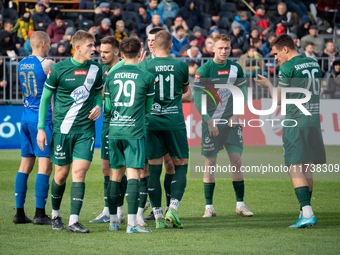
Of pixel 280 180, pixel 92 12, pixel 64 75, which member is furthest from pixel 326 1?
pixel 64 75

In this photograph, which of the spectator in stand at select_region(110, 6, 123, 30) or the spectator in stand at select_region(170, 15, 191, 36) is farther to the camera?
the spectator in stand at select_region(110, 6, 123, 30)

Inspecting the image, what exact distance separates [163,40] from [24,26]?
12716mm

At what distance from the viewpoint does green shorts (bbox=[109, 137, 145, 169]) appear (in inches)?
217

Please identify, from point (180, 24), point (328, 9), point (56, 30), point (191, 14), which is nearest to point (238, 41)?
point (180, 24)

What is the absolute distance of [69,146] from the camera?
5.68 metres

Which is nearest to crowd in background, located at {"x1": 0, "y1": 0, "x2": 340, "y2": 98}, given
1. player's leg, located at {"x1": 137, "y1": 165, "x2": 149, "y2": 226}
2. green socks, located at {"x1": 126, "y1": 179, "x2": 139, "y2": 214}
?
player's leg, located at {"x1": 137, "y1": 165, "x2": 149, "y2": 226}

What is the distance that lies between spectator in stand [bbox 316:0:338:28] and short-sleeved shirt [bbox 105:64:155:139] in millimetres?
17853

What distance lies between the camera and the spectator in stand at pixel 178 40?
17.6 metres

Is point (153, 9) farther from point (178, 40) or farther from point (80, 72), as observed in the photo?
point (80, 72)

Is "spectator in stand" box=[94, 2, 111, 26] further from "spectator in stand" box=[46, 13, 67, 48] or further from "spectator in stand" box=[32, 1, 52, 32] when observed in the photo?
"spectator in stand" box=[32, 1, 52, 32]

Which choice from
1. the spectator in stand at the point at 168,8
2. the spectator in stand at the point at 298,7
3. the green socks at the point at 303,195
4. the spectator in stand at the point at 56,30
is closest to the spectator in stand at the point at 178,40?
the spectator in stand at the point at 168,8

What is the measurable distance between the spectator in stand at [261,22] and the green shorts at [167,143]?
14675 mm

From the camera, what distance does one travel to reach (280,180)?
33.4ft

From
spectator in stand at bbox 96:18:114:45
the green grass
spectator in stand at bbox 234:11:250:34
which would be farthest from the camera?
spectator in stand at bbox 234:11:250:34
